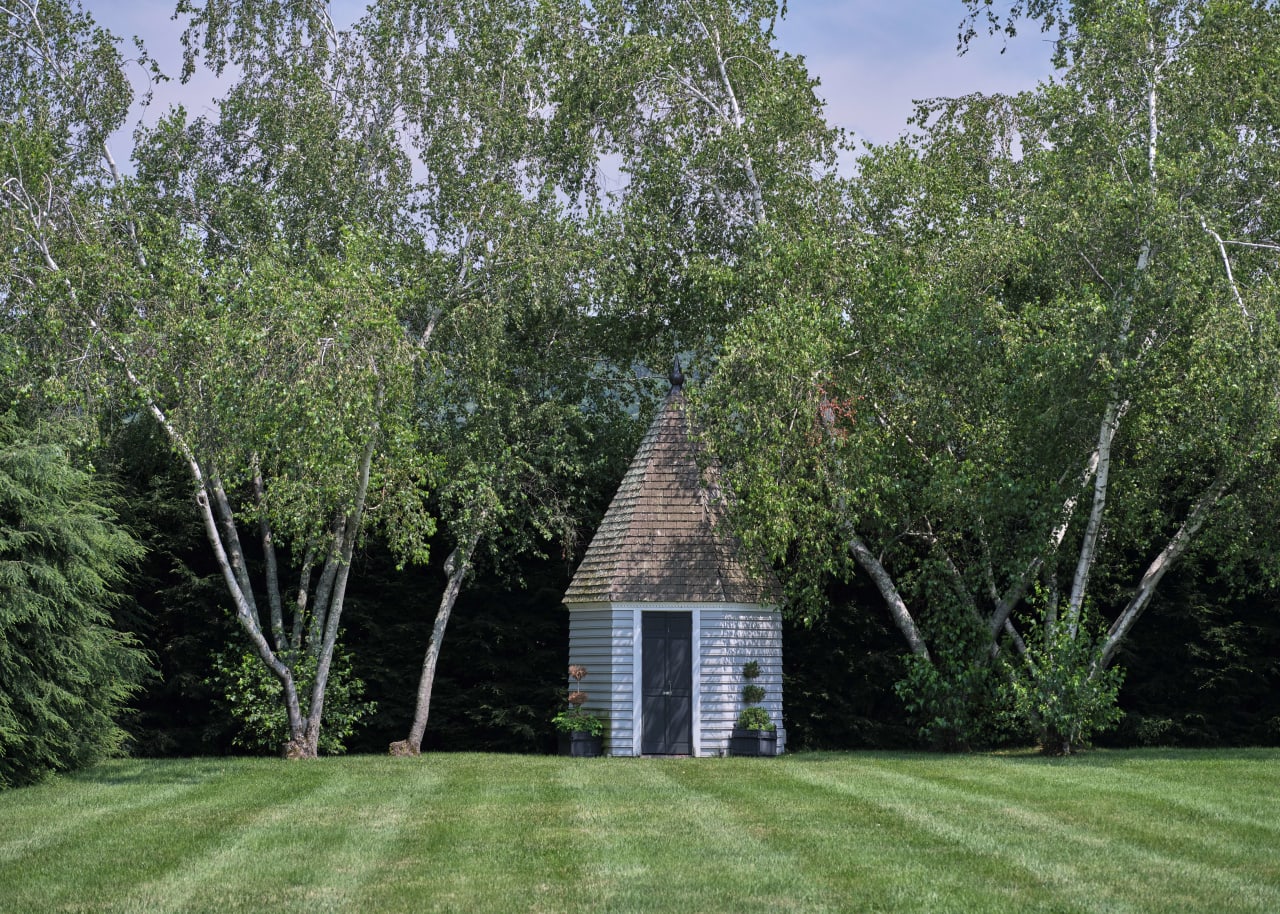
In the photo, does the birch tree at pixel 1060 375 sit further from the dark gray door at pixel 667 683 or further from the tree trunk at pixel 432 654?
the tree trunk at pixel 432 654

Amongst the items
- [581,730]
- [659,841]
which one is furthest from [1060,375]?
[659,841]

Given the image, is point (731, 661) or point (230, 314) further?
point (731, 661)

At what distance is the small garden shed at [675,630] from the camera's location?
19359 millimetres

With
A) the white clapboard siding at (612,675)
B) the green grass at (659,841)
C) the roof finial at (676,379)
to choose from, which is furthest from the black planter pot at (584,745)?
the roof finial at (676,379)

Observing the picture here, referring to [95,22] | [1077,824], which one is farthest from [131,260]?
[1077,824]

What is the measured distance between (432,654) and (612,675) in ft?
12.4

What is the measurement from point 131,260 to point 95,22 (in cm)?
411

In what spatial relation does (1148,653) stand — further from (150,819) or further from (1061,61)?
(150,819)

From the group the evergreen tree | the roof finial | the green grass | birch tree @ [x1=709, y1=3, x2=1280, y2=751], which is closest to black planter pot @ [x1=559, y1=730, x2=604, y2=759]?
the green grass

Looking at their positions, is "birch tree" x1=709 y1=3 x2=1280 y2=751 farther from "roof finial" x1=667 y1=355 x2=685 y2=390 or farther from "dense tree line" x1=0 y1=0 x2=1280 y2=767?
"roof finial" x1=667 y1=355 x2=685 y2=390

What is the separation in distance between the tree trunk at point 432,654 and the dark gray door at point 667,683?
3533mm

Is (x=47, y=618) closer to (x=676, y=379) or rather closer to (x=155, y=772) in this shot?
(x=155, y=772)

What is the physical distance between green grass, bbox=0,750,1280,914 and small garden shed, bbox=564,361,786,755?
320 centimetres

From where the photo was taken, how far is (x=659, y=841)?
10.5 m
